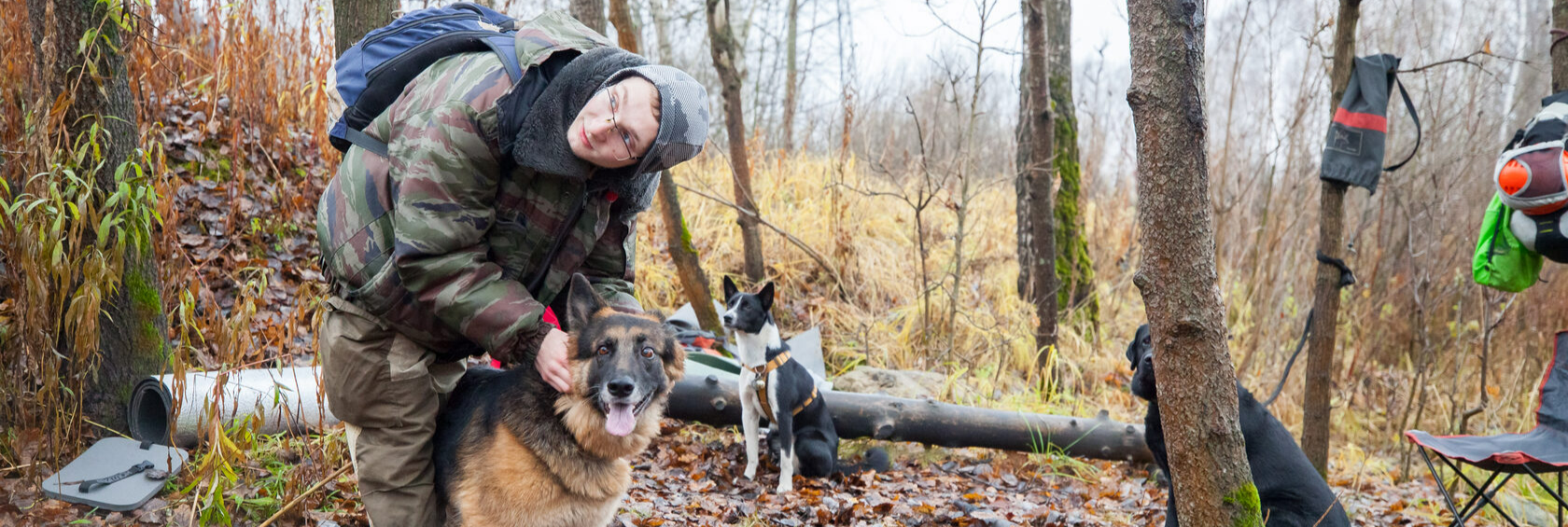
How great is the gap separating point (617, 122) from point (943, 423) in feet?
13.3

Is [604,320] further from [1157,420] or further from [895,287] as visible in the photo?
[895,287]

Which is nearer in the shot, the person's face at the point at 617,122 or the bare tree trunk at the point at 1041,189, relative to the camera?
the person's face at the point at 617,122

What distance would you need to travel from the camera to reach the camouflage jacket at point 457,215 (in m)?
2.60

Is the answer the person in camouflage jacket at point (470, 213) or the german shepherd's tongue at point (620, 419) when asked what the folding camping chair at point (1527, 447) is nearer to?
the german shepherd's tongue at point (620, 419)

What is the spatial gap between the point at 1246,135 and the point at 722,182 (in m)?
5.86

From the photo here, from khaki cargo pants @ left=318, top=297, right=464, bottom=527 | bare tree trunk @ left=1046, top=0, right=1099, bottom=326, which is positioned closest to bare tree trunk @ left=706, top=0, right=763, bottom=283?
bare tree trunk @ left=1046, top=0, right=1099, bottom=326

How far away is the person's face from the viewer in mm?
2590

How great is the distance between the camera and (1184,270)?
7.88 feet

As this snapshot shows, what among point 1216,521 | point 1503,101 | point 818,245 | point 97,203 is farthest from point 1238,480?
point 1503,101

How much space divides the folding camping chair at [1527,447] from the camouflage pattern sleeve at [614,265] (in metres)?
3.70

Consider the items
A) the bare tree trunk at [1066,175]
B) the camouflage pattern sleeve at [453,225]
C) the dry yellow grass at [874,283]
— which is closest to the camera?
the camouflage pattern sleeve at [453,225]

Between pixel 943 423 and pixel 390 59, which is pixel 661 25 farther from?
pixel 390 59

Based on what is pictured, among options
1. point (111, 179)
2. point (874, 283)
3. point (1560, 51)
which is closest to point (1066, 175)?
point (874, 283)

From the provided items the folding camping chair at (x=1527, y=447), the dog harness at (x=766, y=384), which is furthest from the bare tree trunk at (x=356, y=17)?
the folding camping chair at (x=1527, y=447)
